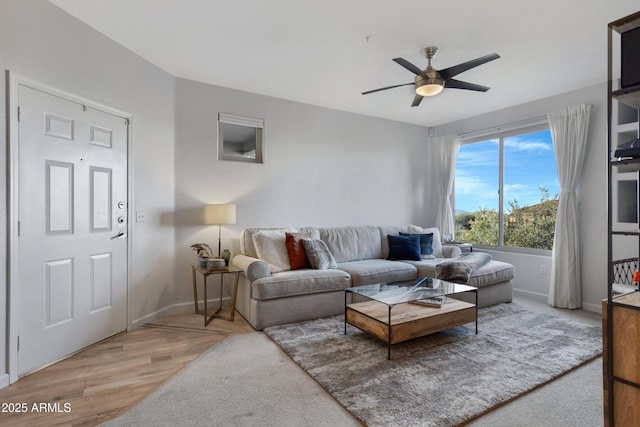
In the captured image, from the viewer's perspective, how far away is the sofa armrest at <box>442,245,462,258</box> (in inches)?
182

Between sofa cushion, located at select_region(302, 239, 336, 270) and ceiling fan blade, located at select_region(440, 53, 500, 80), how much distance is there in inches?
84.5

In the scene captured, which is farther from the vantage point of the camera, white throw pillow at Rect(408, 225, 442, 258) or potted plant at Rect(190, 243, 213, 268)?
white throw pillow at Rect(408, 225, 442, 258)

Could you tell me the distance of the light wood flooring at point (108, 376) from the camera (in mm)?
1896

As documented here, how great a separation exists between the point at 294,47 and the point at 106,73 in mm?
1682

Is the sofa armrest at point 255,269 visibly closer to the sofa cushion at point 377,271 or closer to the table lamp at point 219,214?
the table lamp at point 219,214

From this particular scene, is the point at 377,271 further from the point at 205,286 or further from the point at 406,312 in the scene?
the point at 205,286

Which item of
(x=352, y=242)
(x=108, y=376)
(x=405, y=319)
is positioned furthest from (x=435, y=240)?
(x=108, y=376)

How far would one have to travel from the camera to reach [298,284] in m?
3.35

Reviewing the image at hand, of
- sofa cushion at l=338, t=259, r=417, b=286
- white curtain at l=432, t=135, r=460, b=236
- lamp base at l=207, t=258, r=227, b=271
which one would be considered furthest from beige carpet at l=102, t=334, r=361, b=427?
white curtain at l=432, t=135, r=460, b=236

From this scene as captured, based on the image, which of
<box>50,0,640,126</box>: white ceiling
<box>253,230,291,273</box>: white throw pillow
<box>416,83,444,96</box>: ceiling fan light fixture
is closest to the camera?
<box>50,0,640,126</box>: white ceiling

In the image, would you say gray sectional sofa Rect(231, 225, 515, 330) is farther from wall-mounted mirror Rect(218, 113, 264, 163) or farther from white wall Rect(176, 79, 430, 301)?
wall-mounted mirror Rect(218, 113, 264, 163)

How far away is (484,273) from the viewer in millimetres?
3820

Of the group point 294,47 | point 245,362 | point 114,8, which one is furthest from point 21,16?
point 245,362

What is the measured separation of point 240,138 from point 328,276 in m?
2.10
